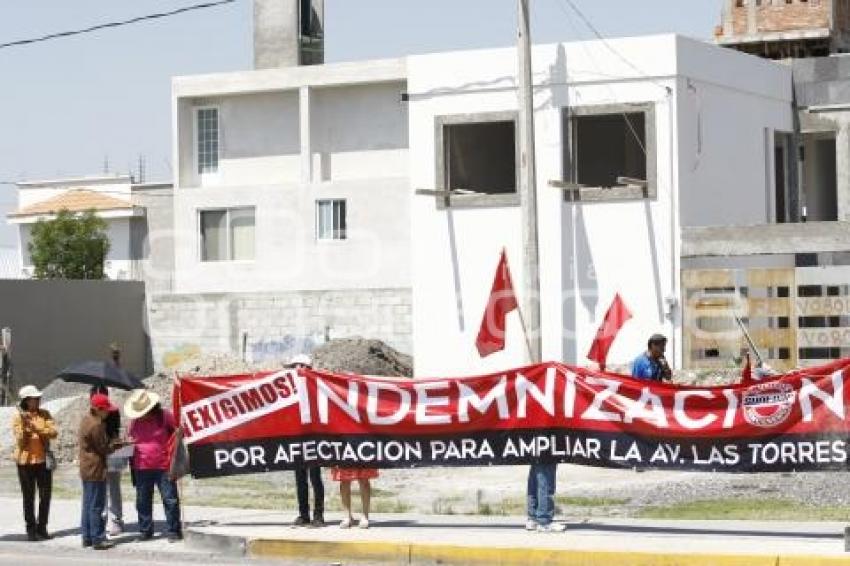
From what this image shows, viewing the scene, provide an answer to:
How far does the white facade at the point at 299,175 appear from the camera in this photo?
166 ft

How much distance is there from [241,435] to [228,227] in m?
33.0

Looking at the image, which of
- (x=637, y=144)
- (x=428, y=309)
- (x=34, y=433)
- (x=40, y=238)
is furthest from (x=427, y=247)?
(x=40, y=238)

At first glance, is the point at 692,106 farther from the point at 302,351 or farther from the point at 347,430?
the point at 347,430

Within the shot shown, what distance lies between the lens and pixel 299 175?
5206 centimetres

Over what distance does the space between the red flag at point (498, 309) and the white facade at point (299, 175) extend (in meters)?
16.3

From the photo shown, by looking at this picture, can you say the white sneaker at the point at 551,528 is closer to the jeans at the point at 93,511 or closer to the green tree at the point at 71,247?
the jeans at the point at 93,511

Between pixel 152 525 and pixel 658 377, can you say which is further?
pixel 658 377

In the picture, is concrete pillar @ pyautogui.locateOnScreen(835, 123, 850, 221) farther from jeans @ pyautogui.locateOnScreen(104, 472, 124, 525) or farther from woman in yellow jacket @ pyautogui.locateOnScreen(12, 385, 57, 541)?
woman in yellow jacket @ pyautogui.locateOnScreen(12, 385, 57, 541)

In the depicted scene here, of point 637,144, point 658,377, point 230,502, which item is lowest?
point 230,502

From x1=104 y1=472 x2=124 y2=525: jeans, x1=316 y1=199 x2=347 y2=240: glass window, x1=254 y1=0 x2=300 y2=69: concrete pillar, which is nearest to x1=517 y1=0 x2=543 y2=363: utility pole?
x1=104 y1=472 x2=124 y2=525: jeans

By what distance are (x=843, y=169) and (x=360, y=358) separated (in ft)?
38.3

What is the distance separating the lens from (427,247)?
38.2 m

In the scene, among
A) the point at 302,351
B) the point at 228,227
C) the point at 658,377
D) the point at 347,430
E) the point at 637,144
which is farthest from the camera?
the point at 228,227

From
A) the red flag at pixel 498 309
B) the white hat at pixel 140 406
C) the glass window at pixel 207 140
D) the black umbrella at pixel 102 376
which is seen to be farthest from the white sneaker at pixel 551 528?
the glass window at pixel 207 140
